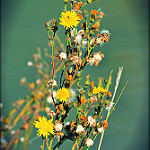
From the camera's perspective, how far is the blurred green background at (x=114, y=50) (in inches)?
26.8

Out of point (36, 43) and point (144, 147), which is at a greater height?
point (36, 43)

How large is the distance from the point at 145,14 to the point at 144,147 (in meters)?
0.45

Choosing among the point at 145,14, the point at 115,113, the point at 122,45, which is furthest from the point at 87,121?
the point at 145,14

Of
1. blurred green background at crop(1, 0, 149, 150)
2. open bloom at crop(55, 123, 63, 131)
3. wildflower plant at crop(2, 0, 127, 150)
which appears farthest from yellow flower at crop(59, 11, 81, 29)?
blurred green background at crop(1, 0, 149, 150)

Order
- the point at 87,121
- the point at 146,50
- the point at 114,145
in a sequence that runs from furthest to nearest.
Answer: the point at 146,50, the point at 114,145, the point at 87,121

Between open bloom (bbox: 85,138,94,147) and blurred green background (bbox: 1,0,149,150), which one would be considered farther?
blurred green background (bbox: 1,0,149,150)

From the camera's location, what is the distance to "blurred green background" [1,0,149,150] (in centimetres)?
68

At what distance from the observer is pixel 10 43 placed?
776mm

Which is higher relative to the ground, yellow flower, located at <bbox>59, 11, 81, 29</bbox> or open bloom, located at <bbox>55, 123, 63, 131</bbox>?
yellow flower, located at <bbox>59, 11, 81, 29</bbox>

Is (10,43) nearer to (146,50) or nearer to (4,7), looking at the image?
(4,7)

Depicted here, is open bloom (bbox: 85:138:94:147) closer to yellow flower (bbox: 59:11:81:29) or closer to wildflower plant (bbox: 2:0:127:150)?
wildflower plant (bbox: 2:0:127:150)

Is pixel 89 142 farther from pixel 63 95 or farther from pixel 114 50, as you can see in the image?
pixel 114 50

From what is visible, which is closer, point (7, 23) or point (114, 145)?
point (114, 145)

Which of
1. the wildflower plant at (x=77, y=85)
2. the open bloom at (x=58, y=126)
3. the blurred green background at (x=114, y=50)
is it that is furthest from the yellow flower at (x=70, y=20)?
the blurred green background at (x=114, y=50)
